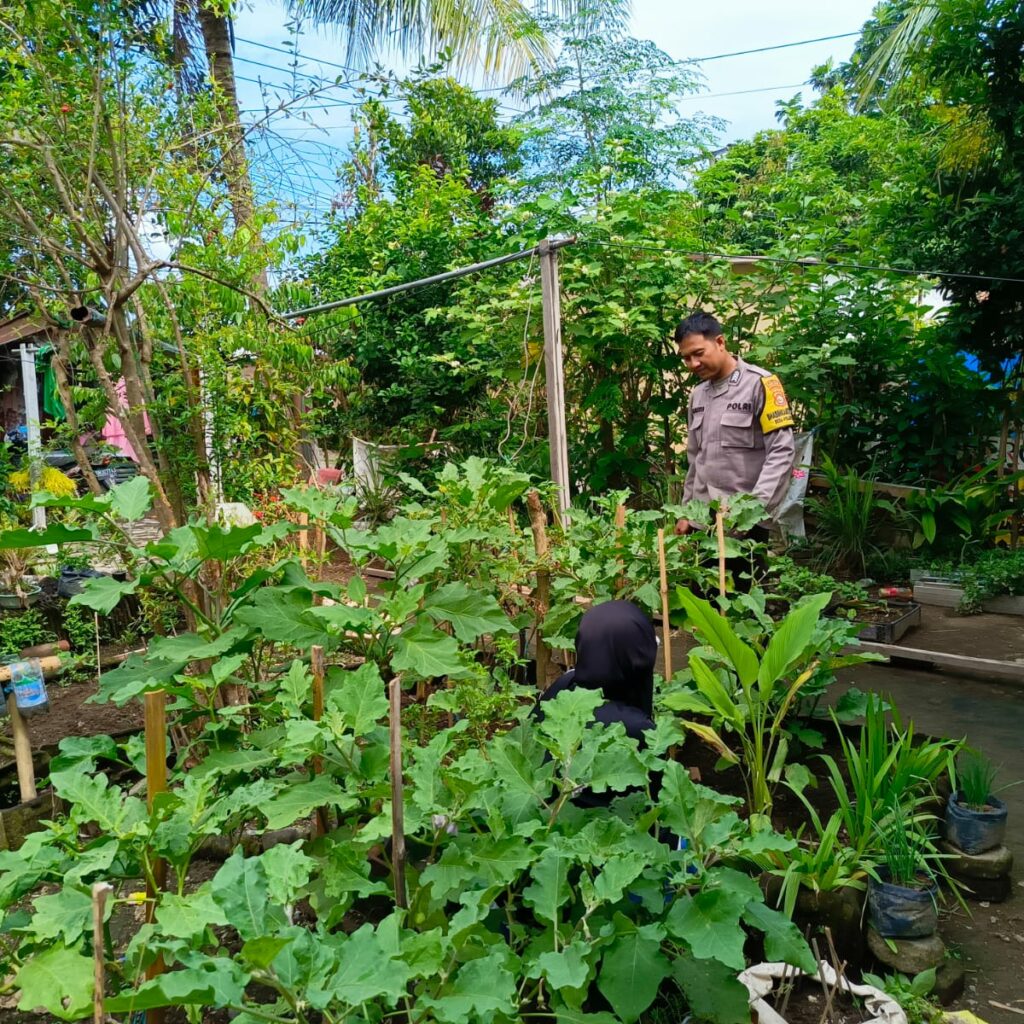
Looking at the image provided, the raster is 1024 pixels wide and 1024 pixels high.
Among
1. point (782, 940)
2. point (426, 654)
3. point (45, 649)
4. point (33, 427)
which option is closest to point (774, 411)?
point (426, 654)

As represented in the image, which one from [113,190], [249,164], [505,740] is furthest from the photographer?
[249,164]

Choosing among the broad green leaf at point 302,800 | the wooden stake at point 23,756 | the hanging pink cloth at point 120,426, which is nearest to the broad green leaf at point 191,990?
the broad green leaf at point 302,800

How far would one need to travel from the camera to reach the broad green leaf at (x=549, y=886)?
1.76 metres

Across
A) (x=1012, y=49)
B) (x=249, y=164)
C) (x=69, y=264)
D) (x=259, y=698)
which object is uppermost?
(x=1012, y=49)

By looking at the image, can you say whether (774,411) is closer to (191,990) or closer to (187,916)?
(187,916)

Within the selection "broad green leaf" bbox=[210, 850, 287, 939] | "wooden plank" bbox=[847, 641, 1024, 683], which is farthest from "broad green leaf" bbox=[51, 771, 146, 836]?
"wooden plank" bbox=[847, 641, 1024, 683]

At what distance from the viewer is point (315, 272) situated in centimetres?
851

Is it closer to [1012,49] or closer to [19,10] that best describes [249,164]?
[19,10]

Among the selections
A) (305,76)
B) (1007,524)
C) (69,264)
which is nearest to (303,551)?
(69,264)

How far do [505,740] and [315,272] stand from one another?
715 centimetres

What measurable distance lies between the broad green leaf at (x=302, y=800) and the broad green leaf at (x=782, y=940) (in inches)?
35.4

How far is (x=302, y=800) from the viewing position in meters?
2.04

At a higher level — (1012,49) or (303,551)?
(1012,49)

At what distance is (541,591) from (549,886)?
1.70 m
